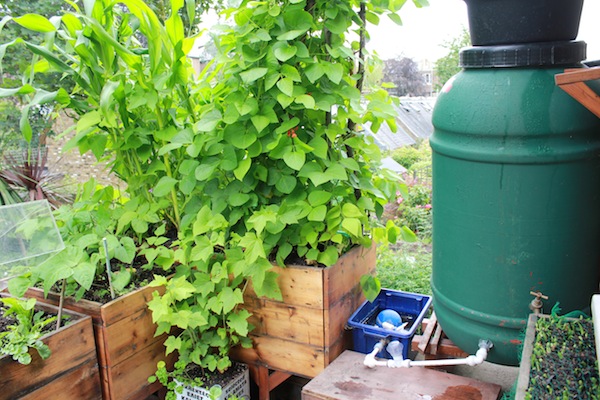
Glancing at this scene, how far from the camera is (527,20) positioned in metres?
1.40

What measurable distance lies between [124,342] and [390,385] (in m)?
0.93

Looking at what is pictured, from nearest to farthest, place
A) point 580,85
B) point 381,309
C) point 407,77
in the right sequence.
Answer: point 580,85, point 381,309, point 407,77

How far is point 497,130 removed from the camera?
4.61 ft

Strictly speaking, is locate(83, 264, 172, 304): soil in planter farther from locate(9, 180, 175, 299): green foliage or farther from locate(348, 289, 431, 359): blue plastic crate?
locate(348, 289, 431, 359): blue plastic crate

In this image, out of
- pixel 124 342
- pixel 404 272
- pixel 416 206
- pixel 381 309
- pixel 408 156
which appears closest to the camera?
pixel 124 342

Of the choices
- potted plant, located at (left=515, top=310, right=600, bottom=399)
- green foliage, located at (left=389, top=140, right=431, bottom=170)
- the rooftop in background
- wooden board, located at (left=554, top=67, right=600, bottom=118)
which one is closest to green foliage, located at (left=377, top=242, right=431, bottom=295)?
potted plant, located at (left=515, top=310, right=600, bottom=399)

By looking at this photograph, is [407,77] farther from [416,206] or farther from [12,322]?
[12,322]

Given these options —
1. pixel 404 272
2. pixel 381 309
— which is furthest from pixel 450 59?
pixel 381 309

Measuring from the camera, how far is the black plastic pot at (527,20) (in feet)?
4.57

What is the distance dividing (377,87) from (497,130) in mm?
607

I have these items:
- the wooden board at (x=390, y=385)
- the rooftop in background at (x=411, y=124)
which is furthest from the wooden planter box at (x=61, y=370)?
the rooftop in background at (x=411, y=124)

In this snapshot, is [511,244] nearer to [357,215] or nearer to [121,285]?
[357,215]

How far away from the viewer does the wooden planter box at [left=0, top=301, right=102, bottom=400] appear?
149 cm

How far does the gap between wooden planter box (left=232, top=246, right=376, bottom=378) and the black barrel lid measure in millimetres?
840
